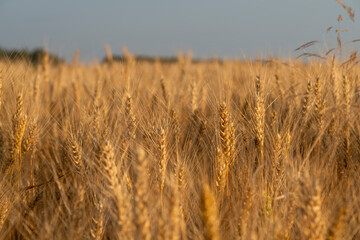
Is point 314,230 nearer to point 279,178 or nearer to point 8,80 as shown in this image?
→ point 279,178

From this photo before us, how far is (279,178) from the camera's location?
2092 millimetres

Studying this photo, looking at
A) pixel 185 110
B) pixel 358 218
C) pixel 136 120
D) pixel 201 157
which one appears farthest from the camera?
pixel 185 110

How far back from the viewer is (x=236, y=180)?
239cm

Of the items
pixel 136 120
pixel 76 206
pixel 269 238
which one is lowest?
pixel 269 238

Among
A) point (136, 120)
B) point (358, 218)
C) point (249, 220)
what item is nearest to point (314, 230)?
point (249, 220)

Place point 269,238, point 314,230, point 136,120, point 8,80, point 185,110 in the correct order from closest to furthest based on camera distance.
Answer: point 314,230 → point 269,238 → point 136,120 → point 8,80 → point 185,110

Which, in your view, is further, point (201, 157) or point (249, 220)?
point (201, 157)

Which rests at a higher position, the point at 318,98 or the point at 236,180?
the point at 318,98

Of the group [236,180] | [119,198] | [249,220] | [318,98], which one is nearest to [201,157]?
[236,180]

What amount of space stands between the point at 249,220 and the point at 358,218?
58 cm

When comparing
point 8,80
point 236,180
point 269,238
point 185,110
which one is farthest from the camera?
point 185,110

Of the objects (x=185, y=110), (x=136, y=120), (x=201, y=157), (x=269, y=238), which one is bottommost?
(x=269, y=238)

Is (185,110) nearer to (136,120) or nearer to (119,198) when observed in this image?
(136,120)

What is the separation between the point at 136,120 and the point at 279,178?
3.50ft
